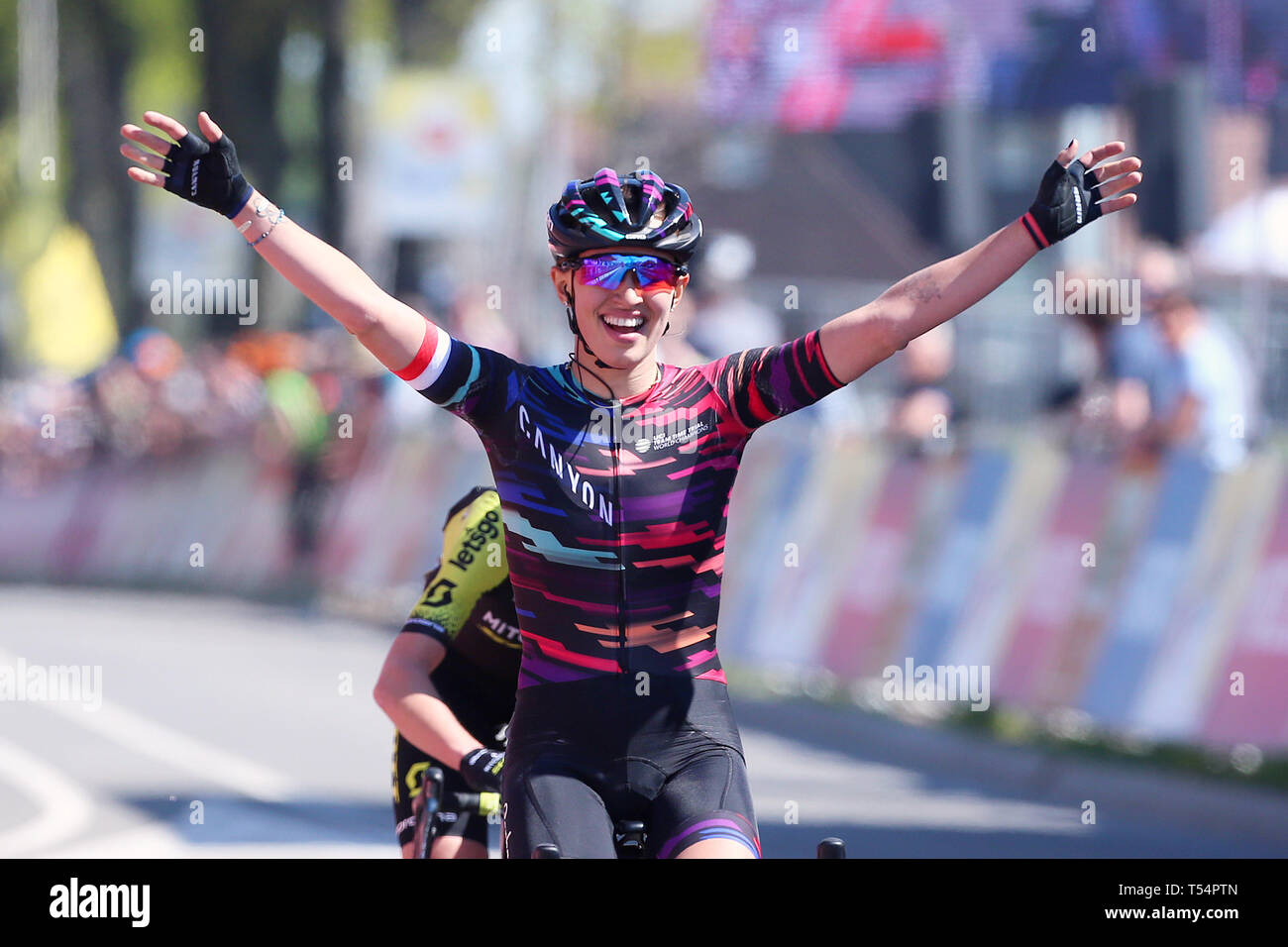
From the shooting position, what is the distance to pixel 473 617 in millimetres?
5527

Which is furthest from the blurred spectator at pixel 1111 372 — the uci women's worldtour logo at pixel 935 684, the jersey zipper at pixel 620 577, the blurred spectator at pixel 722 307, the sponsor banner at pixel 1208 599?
the jersey zipper at pixel 620 577

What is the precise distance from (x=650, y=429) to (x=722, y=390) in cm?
19

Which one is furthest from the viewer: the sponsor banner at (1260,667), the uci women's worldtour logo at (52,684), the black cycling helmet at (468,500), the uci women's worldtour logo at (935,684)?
the uci women's worldtour logo at (52,684)

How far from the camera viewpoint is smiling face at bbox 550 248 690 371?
4.55 meters

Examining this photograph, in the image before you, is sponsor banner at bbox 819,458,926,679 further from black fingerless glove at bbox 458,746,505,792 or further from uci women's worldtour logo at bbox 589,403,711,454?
uci women's worldtour logo at bbox 589,403,711,454

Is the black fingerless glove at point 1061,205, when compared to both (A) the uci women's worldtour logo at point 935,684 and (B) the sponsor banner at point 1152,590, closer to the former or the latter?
(B) the sponsor banner at point 1152,590

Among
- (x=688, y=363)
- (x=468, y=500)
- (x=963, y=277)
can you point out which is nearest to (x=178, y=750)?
(x=688, y=363)

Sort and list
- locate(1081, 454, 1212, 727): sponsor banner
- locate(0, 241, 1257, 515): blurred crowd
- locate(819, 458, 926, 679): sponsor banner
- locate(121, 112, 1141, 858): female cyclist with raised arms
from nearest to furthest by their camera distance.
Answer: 1. locate(121, 112, 1141, 858): female cyclist with raised arms
2. locate(1081, 454, 1212, 727): sponsor banner
3. locate(0, 241, 1257, 515): blurred crowd
4. locate(819, 458, 926, 679): sponsor banner

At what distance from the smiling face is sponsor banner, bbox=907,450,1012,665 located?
810cm

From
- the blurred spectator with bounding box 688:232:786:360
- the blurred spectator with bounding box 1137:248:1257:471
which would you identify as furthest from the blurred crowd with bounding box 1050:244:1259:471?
Result: the blurred spectator with bounding box 688:232:786:360

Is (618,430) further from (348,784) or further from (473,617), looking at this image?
(348,784)

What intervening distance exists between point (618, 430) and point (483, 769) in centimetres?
87

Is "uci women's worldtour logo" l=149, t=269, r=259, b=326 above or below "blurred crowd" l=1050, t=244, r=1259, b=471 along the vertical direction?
above

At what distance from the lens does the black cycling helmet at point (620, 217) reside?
453 cm
